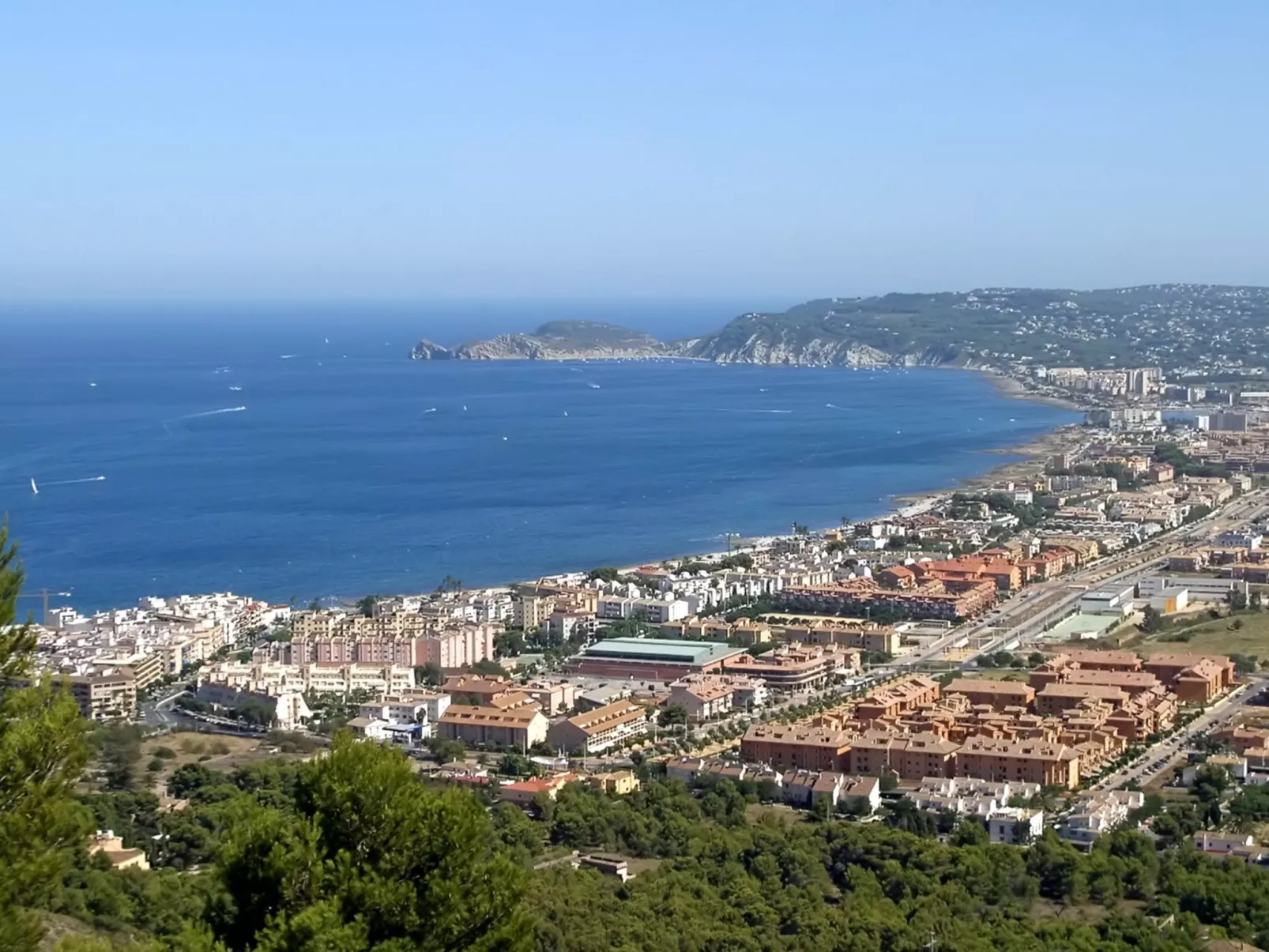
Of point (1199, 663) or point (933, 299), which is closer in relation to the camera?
point (1199, 663)

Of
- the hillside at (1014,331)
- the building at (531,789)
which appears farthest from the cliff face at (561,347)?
the building at (531,789)

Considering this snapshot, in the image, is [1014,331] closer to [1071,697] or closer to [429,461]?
[429,461]

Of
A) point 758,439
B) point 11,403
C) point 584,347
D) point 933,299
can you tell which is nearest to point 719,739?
point 758,439

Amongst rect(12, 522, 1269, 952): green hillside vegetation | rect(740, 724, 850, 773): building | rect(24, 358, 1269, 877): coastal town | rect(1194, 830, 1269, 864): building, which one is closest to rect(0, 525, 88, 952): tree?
rect(12, 522, 1269, 952): green hillside vegetation

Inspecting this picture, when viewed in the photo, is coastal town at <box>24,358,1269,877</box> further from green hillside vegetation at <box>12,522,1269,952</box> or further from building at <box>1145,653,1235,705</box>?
green hillside vegetation at <box>12,522,1269,952</box>

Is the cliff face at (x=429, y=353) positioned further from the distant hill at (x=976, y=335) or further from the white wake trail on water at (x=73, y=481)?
the white wake trail on water at (x=73, y=481)

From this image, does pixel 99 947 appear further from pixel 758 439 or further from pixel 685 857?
pixel 758 439

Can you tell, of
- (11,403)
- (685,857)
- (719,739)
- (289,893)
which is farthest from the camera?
(11,403)
